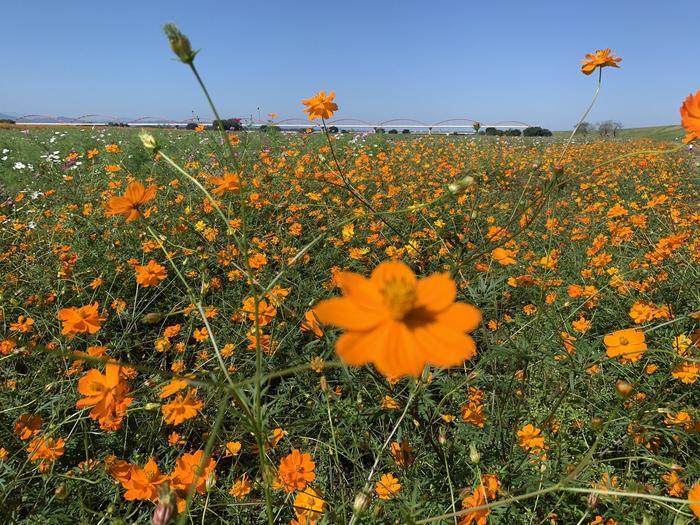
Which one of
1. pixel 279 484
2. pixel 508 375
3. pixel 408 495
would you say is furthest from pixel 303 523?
pixel 508 375

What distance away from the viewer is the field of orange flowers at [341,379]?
62 cm

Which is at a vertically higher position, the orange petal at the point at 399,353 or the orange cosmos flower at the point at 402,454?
the orange petal at the point at 399,353

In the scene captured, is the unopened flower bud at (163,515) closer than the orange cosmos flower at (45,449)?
Yes

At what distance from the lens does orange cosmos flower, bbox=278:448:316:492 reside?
99 centimetres

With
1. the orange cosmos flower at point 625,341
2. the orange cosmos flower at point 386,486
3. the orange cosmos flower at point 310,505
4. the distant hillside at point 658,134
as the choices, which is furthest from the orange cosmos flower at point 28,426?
the distant hillside at point 658,134

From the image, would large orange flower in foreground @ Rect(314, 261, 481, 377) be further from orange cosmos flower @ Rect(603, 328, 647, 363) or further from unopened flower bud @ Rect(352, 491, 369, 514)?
orange cosmos flower @ Rect(603, 328, 647, 363)

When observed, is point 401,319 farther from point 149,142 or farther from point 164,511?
point 149,142

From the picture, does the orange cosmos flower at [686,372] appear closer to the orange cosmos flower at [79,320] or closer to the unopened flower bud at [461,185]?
the unopened flower bud at [461,185]

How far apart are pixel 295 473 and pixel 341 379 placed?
0.39 m

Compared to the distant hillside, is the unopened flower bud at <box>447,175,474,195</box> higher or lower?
lower

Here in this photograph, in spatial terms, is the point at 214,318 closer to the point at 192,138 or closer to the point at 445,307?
the point at 445,307

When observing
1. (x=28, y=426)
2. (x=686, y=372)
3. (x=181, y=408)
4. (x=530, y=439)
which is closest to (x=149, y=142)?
(x=181, y=408)

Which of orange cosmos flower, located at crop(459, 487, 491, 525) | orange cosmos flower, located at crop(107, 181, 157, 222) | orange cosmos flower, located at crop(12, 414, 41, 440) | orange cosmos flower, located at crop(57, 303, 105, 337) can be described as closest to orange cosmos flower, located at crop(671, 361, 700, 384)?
orange cosmos flower, located at crop(459, 487, 491, 525)

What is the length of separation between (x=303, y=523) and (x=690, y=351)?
1.22 metres
